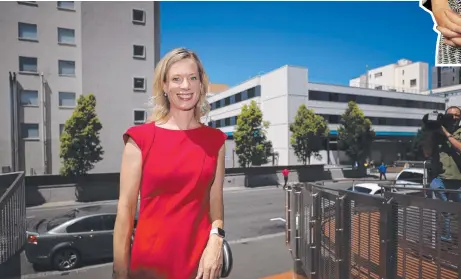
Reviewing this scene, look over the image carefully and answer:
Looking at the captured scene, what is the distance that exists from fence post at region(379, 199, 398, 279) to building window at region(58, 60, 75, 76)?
2440 cm

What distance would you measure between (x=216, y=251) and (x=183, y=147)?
62 cm

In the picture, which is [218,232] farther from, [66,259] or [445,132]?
[66,259]

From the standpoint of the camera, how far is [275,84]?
3419 centimetres

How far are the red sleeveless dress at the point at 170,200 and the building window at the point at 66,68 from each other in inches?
954

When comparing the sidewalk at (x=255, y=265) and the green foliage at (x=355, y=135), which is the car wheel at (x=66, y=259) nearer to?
the sidewalk at (x=255, y=265)

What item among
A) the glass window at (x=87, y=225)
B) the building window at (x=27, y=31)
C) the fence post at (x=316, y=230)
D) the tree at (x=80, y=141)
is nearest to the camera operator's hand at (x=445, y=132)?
the fence post at (x=316, y=230)

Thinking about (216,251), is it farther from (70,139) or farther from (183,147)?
(70,139)

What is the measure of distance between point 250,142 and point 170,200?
72.7 ft

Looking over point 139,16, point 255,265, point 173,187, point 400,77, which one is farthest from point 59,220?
point 400,77

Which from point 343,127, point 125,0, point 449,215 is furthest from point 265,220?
point 343,127

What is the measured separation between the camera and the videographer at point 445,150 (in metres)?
4.43

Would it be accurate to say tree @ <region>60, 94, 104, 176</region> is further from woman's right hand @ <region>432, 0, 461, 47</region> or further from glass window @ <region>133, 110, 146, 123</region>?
woman's right hand @ <region>432, 0, 461, 47</region>

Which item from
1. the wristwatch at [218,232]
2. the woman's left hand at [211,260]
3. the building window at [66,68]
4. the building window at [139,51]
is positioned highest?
the building window at [139,51]

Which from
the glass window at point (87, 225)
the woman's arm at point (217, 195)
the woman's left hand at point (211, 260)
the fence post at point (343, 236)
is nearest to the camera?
the woman's left hand at point (211, 260)
